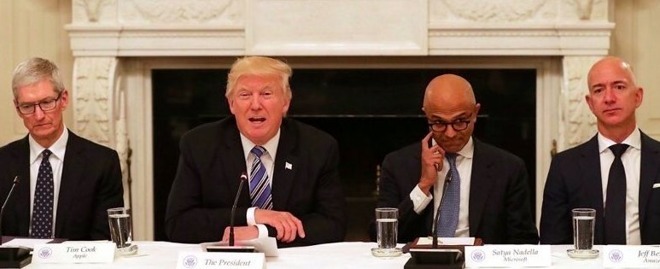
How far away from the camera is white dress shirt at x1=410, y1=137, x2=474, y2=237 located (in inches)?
137

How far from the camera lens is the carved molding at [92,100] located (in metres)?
5.13

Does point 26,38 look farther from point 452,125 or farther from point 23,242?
point 452,125

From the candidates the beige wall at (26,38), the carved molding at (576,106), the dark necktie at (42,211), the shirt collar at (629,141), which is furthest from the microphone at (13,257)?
the carved molding at (576,106)

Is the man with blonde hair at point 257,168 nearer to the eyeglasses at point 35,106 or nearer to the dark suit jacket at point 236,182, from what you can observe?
the dark suit jacket at point 236,182

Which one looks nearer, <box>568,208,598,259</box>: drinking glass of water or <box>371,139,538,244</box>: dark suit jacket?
<box>568,208,598,259</box>: drinking glass of water

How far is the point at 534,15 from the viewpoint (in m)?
5.06

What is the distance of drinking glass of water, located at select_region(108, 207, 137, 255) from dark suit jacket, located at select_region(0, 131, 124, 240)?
1.89 ft

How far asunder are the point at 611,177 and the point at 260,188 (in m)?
1.10

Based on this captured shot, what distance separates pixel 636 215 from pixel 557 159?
1.01 feet

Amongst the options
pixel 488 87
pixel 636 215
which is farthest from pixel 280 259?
pixel 488 87

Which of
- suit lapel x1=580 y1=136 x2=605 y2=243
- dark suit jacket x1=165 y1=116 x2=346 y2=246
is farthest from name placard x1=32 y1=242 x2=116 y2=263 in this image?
suit lapel x1=580 y1=136 x2=605 y2=243

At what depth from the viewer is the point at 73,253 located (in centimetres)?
285

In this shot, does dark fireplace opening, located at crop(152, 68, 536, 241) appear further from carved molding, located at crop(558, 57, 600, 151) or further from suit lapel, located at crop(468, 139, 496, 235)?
suit lapel, located at crop(468, 139, 496, 235)

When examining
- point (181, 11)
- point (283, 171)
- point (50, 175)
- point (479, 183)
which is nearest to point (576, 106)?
point (479, 183)
